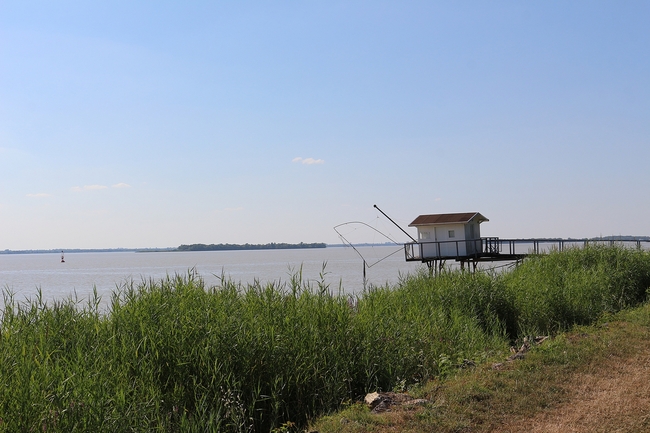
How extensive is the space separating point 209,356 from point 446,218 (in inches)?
1213

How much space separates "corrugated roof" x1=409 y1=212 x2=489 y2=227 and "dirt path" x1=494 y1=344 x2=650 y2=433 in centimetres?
2737

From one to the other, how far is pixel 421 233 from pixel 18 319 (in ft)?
101

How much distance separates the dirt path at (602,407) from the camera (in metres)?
6.33

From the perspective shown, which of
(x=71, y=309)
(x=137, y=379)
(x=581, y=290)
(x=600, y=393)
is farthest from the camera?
(x=581, y=290)

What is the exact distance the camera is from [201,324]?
7.84 m

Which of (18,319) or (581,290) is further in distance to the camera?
(581,290)

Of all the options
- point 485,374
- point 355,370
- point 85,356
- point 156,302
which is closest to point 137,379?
point 85,356

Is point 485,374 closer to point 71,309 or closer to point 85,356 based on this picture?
point 85,356

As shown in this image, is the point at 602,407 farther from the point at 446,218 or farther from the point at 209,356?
the point at 446,218

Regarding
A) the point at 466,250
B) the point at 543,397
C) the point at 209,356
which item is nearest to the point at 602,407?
the point at 543,397

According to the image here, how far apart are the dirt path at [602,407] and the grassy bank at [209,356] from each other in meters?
1.89

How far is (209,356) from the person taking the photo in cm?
730

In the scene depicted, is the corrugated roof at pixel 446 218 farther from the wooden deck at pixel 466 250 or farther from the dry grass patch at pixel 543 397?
the dry grass patch at pixel 543 397

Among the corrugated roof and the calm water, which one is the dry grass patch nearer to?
the calm water
